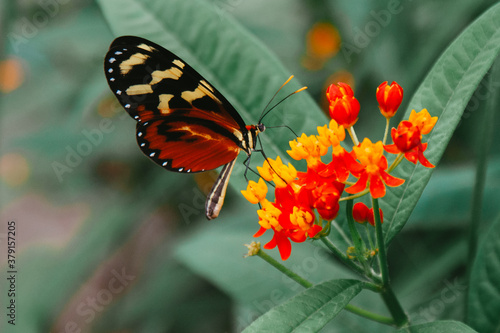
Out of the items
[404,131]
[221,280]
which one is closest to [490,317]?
[404,131]

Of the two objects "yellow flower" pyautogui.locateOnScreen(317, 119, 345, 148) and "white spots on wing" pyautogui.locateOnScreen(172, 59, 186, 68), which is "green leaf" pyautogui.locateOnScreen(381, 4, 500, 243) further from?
"white spots on wing" pyautogui.locateOnScreen(172, 59, 186, 68)

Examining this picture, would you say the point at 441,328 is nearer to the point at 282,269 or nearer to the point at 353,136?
the point at 282,269

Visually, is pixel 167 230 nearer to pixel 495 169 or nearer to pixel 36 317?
pixel 36 317

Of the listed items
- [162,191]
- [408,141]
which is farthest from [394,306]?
[162,191]

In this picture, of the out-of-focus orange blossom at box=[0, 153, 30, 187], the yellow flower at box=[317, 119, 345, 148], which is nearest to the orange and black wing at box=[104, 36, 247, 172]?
the yellow flower at box=[317, 119, 345, 148]

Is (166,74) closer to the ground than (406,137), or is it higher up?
closer to the ground

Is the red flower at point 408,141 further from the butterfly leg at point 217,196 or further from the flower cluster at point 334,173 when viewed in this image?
the butterfly leg at point 217,196

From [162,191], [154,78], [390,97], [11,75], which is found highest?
[390,97]
